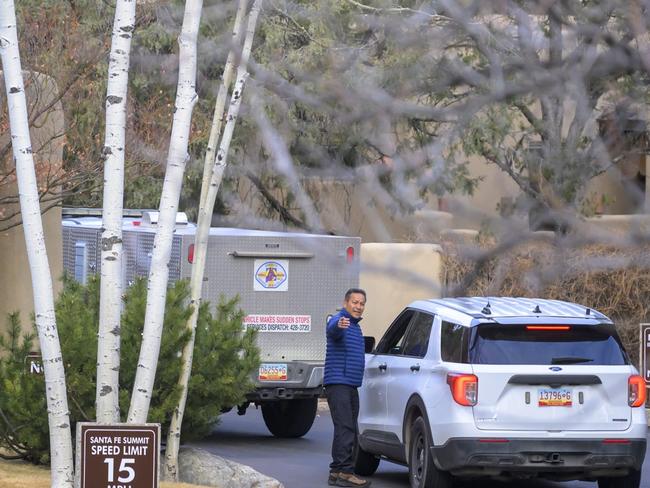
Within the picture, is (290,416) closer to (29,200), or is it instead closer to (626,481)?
(626,481)

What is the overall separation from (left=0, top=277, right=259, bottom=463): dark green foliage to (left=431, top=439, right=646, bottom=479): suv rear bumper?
206cm

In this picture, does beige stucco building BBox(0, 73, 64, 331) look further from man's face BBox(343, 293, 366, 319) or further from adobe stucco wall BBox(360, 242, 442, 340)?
adobe stucco wall BBox(360, 242, 442, 340)

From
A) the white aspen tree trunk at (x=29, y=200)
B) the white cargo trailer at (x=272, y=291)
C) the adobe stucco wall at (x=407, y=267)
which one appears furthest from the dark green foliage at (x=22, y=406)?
the adobe stucco wall at (x=407, y=267)

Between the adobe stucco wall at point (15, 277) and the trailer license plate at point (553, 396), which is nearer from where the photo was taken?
the trailer license plate at point (553, 396)

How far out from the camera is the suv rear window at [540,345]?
1094cm

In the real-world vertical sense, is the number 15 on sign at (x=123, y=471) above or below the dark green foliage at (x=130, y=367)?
below

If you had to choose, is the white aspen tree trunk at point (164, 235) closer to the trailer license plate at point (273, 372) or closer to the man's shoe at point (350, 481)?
the man's shoe at point (350, 481)

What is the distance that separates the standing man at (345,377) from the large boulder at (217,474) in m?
1.14

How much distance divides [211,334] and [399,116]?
317 inches

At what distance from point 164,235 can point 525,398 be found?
321 cm

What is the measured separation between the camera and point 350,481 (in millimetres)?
12164

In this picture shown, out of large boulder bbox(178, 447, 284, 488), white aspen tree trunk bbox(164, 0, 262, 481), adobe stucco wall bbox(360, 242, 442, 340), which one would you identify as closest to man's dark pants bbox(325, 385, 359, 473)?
large boulder bbox(178, 447, 284, 488)

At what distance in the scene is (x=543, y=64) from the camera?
12.8 ft

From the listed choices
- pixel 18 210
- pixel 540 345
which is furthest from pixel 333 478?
pixel 18 210
